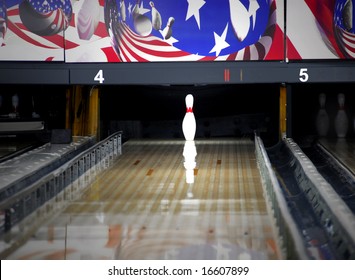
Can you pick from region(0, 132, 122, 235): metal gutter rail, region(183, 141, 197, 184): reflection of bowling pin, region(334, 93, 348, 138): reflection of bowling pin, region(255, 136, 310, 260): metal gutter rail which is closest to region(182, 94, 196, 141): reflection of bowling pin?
region(183, 141, 197, 184): reflection of bowling pin

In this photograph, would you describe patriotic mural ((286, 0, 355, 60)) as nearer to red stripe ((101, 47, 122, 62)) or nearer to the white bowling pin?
the white bowling pin

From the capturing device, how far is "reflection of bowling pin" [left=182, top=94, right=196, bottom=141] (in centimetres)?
721

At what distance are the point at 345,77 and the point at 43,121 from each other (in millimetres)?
2748

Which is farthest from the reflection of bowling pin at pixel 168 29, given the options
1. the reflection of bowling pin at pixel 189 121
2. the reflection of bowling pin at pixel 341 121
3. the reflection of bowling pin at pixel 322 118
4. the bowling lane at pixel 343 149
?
the reflection of bowling pin at pixel 341 121

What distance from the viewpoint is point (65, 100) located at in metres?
7.51

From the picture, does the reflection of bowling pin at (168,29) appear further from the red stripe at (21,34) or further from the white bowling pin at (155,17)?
the red stripe at (21,34)

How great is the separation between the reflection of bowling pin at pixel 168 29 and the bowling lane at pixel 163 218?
3.82 feet

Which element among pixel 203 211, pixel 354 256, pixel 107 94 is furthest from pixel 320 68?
pixel 354 256

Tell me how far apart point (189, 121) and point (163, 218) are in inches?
135

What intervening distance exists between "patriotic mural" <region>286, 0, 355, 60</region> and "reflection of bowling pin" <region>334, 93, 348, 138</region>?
107 centimetres

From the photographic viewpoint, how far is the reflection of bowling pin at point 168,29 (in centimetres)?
656

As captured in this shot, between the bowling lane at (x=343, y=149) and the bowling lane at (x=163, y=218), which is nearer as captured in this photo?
the bowling lane at (x=163, y=218)

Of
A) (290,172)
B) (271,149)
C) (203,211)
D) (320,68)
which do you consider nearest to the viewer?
(203,211)

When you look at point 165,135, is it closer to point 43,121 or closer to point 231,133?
point 231,133
